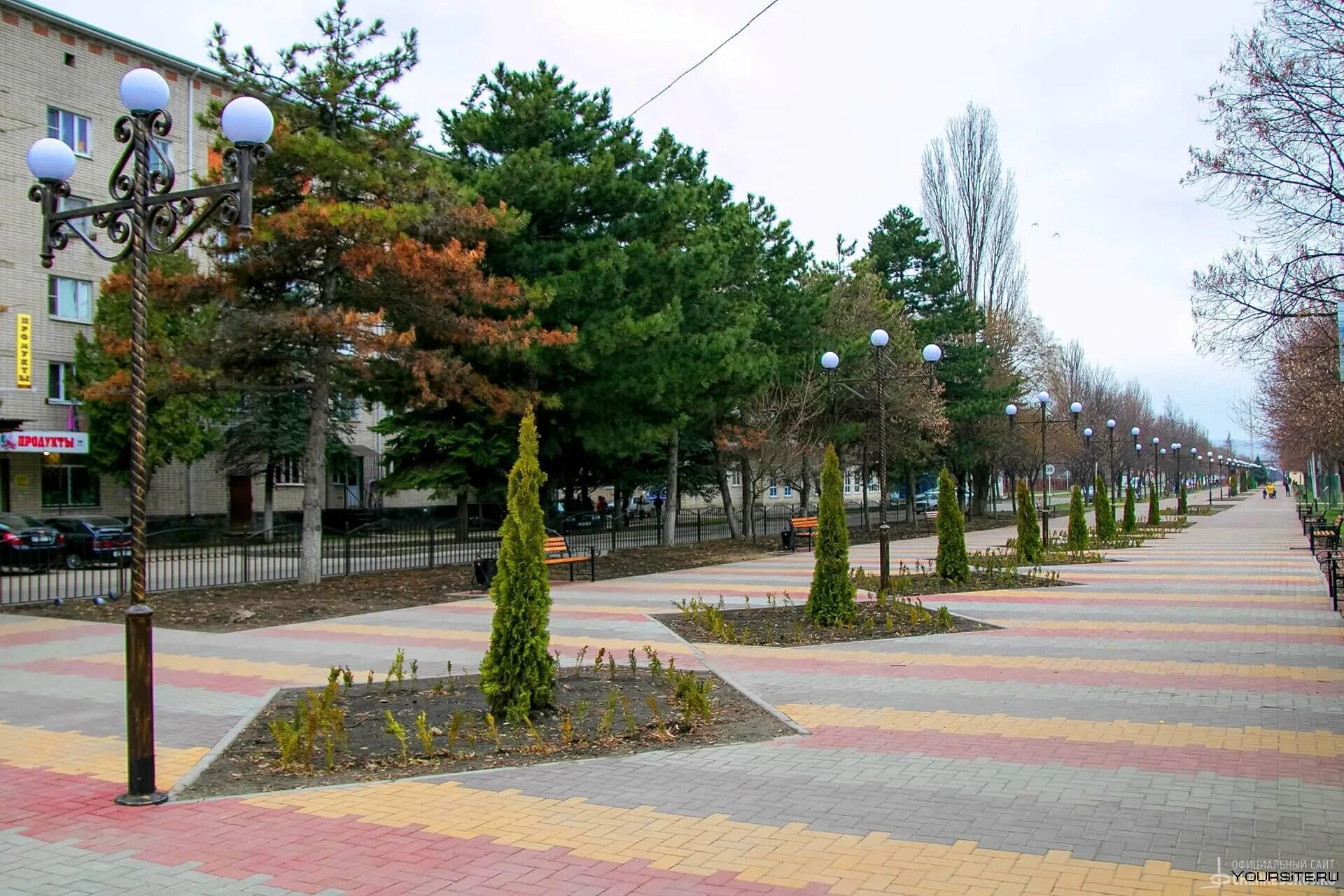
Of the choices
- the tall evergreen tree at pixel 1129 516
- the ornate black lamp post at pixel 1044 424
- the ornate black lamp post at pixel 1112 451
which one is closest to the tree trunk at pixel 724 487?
the ornate black lamp post at pixel 1044 424

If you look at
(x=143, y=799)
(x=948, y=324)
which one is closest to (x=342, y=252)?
(x=143, y=799)

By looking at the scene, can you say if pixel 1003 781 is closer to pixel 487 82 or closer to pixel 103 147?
pixel 487 82

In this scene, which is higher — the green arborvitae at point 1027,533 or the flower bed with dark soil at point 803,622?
the green arborvitae at point 1027,533

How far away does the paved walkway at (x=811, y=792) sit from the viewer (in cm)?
484

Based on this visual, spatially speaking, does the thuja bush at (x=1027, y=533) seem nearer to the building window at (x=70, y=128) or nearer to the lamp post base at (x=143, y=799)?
the lamp post base at (x=143, y=799)

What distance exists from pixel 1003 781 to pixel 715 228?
70.1ft

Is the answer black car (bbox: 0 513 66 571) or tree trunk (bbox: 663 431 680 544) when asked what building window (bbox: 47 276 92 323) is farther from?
tree trunk (bbox: 663 431 680 544)

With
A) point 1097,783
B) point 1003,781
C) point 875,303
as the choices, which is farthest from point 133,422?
point 875,303

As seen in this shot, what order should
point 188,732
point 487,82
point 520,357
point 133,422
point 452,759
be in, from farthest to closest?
point 487,82 < point 520,357 < point 188,732 < point 452,759 < point 133,422

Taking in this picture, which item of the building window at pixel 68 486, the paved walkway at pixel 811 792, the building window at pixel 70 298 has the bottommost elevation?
the paved walkway at pixel 811 792

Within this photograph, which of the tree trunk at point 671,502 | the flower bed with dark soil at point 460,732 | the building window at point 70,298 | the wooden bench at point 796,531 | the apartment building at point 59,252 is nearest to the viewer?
the flower bed with dark soil at point 460,732

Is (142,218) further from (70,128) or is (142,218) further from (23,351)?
(70,128)

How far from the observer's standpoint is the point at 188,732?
7.75 m

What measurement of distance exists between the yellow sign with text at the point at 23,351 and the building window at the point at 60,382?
8.19ft
